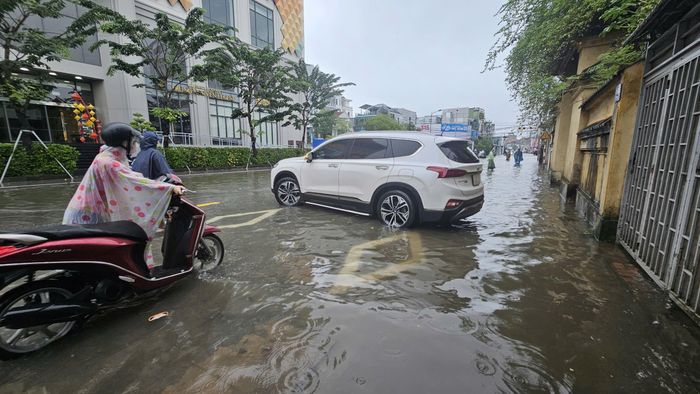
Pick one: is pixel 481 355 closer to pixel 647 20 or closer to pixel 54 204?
pixel 647 20

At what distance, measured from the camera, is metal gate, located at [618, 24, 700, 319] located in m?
3.01

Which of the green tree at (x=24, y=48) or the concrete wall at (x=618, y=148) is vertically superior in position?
the green tree at (x=24, y=48)

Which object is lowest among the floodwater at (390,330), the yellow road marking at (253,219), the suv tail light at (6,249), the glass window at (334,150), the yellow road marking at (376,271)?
the floodwater at (390,330)

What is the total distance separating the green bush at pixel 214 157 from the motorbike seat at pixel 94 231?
1470cm

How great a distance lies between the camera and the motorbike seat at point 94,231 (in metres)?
2.35

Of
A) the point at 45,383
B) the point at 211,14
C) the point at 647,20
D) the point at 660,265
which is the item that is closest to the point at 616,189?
the point at 660,265

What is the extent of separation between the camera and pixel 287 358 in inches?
91.2

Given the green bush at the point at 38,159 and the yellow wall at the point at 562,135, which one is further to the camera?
the yellow wall at the point at 562,135

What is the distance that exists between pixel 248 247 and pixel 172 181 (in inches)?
58.5

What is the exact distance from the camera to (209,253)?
3902 mm

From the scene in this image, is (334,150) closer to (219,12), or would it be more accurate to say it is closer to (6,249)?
(6,249)

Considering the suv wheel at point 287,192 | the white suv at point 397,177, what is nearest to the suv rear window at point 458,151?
the white suv at point 397,177

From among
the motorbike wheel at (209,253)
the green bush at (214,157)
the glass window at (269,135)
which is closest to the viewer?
the motorbike wheel at (209,253)

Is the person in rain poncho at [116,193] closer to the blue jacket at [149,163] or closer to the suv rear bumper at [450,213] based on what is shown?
the blue jacket at [149,163]
